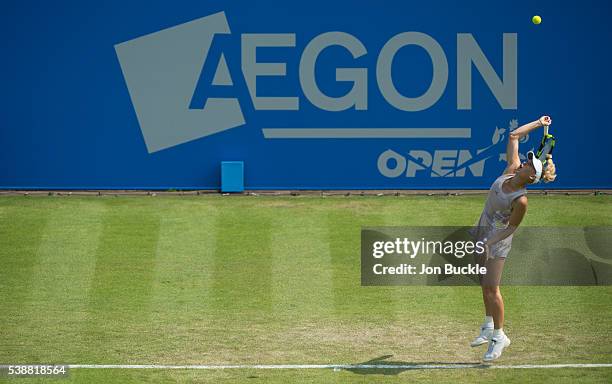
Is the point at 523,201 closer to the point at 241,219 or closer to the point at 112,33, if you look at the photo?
the point at 241,219

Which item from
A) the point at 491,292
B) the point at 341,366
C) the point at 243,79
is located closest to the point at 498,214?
the point at 491,292

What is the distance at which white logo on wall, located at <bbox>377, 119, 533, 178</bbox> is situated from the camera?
19.1 metres

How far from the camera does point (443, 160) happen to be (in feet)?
63.0

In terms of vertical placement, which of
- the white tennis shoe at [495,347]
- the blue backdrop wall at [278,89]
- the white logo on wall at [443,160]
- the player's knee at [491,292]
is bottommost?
the white tennis shoe at [495,347]

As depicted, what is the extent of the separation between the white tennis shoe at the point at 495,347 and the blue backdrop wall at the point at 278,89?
29.0 feet

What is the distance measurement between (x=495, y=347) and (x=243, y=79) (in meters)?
9.64

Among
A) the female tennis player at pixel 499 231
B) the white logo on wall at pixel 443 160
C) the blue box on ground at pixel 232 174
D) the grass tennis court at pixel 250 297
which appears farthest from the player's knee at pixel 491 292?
the blue box on ground at pixel 232 174

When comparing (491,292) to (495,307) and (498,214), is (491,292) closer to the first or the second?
(495,307)

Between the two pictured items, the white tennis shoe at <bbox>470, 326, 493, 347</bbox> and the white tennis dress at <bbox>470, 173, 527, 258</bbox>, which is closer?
the white tennis dress at <bbox>470, 173, 527, 258</bbox>

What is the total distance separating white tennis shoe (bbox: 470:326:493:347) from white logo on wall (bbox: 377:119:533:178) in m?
8.55

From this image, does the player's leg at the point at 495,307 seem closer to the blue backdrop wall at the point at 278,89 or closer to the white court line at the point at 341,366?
the white court line at the point at 341,366

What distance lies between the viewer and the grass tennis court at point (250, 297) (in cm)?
1065

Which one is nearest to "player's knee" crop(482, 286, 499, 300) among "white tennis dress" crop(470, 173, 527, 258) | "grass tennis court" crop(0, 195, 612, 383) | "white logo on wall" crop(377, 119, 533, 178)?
"white tennis dress" crop(470, 173, 527, 258)

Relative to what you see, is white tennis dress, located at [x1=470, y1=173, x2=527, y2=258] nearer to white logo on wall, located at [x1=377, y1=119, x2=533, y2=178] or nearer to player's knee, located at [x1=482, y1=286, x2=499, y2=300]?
player's knee, located at [x1=482, y1=286, x2=499, y2=300]
